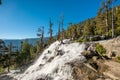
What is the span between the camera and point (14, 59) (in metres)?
79.5

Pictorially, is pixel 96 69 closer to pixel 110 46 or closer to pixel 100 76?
pixel 100 76

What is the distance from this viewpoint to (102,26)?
55250 millimetres

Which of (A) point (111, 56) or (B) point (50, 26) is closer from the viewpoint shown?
(A) point (111, 56)

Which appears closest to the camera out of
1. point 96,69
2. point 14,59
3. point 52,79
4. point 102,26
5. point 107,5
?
point 96,69

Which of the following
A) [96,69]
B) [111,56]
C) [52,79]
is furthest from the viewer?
[111,56]

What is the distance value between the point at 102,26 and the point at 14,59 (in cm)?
4470

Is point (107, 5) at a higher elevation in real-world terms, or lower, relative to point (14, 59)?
higher

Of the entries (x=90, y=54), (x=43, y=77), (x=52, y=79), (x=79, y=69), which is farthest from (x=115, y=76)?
(x=43, y=77)

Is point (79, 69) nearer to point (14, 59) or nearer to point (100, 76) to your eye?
point (100, 76)

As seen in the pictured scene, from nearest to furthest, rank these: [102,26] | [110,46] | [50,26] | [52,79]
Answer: [52,79] → [110,46] → [102,26] → [50,26]

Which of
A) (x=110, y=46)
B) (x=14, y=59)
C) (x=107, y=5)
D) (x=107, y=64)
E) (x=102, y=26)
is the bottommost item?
(x=14, y=59)

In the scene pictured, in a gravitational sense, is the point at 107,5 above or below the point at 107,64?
above

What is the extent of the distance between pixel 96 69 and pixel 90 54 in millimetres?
3623

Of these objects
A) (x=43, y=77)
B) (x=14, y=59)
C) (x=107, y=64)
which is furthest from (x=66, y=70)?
(x=14, y=59)
